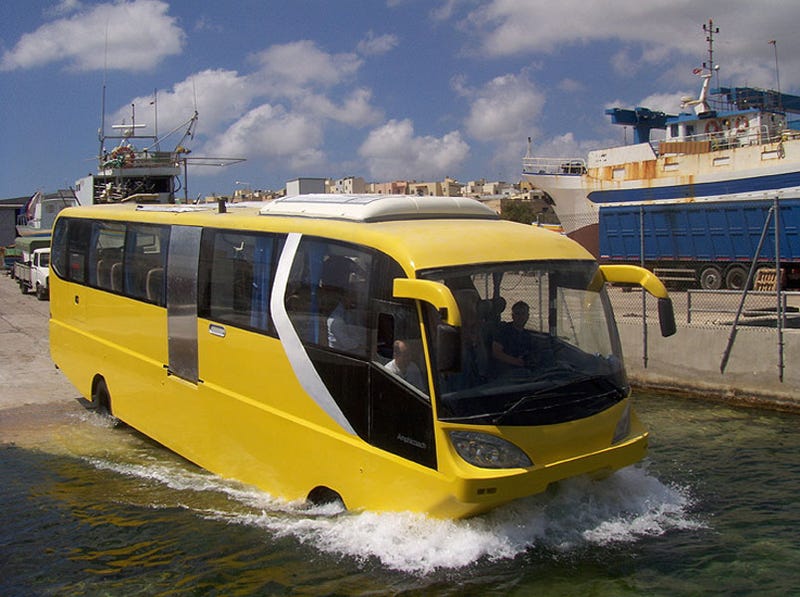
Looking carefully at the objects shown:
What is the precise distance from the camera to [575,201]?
41.0m

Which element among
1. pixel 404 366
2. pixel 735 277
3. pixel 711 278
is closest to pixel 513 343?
pixel 404 366

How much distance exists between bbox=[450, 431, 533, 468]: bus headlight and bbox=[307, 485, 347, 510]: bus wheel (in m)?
1.57

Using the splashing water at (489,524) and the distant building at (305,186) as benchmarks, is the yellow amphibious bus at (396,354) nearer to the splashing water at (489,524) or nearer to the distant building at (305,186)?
the splashing water at (489,524)

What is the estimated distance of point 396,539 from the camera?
5938 mm

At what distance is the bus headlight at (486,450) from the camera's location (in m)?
5.55

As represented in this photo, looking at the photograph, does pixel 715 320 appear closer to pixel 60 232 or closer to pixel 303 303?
pixel 303 303

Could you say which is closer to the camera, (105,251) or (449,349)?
(449,349)

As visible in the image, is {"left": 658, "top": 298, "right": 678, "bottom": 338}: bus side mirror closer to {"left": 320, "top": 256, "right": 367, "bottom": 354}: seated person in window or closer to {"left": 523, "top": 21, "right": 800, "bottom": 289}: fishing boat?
{"left": 320, "top": 256, "right": 367, "bottom": 354}: seated person in window

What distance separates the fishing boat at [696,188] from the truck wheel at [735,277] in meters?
0.04

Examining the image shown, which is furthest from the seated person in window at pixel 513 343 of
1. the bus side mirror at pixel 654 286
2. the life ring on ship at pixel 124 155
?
the life ring on ship at pixel 124 155

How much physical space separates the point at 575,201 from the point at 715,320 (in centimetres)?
2765

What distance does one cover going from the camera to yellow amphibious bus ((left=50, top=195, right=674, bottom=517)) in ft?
18.5

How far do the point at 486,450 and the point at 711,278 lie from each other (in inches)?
947

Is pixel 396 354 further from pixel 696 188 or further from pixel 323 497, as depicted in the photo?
pixel 696 188
